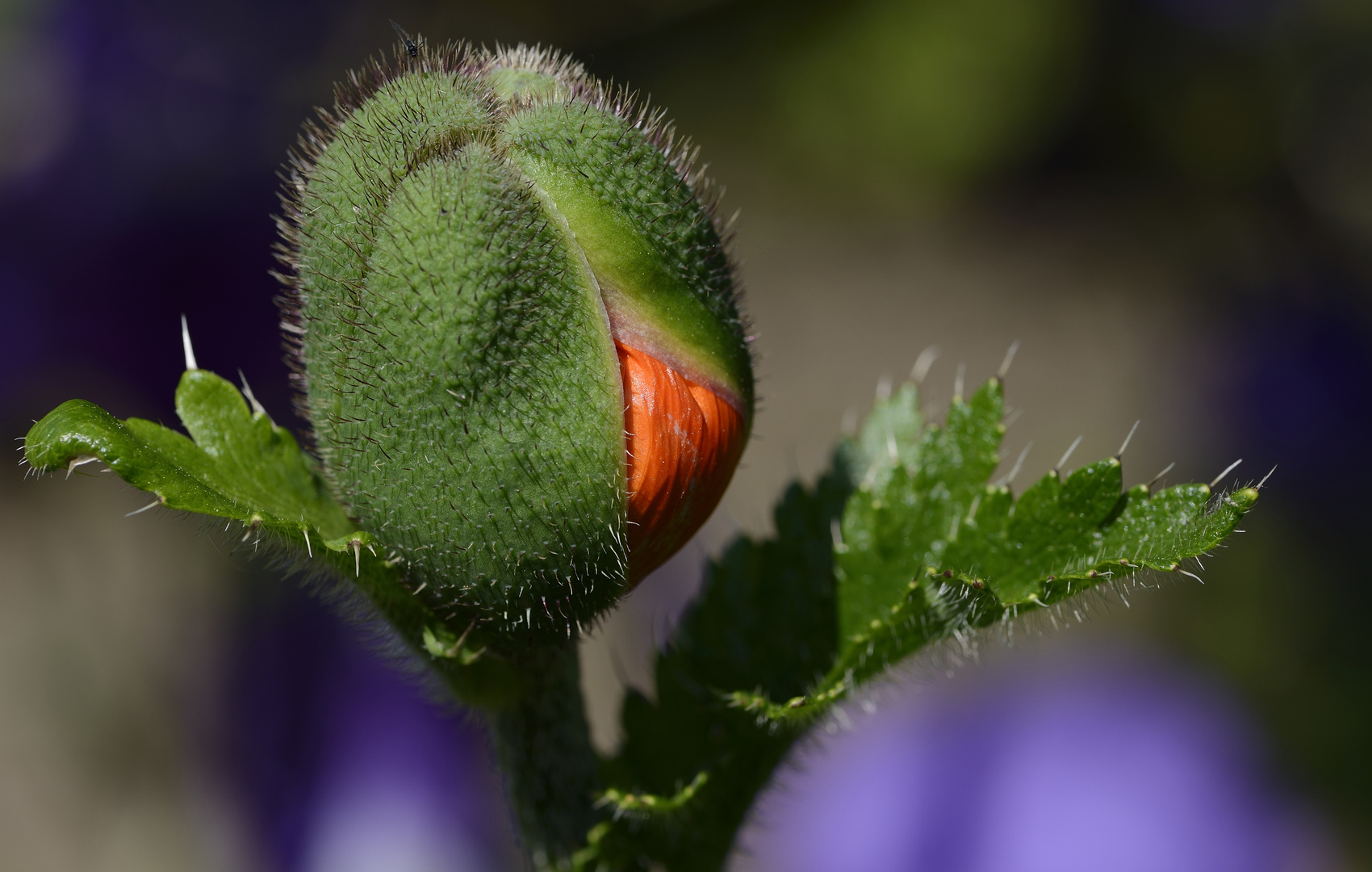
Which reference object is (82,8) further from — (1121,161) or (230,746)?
(1121,161)

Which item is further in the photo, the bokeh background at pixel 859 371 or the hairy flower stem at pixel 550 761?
the bokeh background at pixel 859 371

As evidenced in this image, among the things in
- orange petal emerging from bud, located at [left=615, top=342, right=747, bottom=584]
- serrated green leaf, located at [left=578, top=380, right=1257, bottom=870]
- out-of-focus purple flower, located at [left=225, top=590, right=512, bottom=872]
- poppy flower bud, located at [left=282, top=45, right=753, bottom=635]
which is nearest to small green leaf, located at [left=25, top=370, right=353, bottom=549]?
poppy flower bud, located at [left=282, top=45, right=753, bottom=635]

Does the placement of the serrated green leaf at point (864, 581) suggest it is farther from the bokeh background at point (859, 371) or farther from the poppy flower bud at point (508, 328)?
the poppy flower bud at point (508, 328)

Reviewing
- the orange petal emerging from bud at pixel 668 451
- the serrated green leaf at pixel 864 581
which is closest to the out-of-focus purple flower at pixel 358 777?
the serrated green leaf at pixel 864 581

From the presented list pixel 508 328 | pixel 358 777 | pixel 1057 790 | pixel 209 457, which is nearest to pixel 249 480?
pixel 209 457

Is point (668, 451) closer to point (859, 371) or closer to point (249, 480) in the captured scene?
point (249, 480)

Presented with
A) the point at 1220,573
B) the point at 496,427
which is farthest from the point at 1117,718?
the point at 496,427
